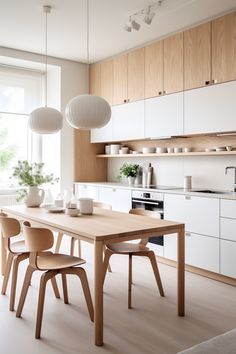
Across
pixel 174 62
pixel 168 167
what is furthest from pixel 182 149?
pixel 174 62

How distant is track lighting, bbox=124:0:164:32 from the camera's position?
3.77m

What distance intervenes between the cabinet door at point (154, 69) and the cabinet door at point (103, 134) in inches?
37.3

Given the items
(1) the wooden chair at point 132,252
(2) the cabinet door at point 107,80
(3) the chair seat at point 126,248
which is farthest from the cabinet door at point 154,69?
(3) the chair seat at point 126,248

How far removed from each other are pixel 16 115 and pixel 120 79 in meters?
1.80

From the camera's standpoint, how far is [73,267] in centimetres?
268

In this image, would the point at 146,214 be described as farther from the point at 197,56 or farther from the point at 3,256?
A: the point at 197,56

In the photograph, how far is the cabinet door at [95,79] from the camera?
580 cm

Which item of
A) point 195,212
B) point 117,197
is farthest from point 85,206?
point 117,197

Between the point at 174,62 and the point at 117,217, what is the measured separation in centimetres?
230

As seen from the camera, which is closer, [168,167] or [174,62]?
[174,62]

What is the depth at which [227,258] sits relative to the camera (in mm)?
3564

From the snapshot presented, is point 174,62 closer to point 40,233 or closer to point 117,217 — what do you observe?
point 117,217

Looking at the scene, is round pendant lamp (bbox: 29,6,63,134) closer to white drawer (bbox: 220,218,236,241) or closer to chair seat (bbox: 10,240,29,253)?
chair seat (bbox: 10,240,29,253)

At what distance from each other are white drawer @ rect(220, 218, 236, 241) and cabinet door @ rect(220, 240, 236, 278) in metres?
0.05
